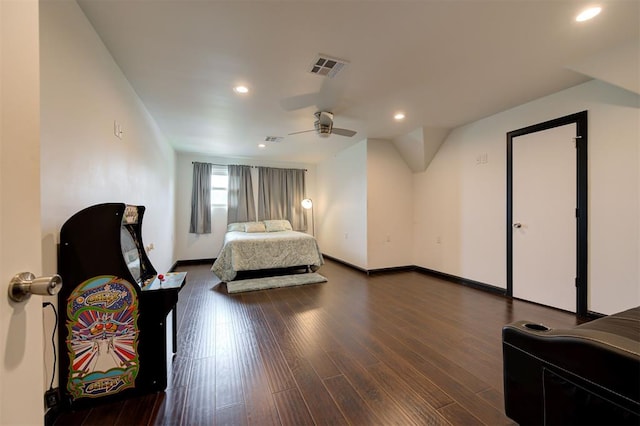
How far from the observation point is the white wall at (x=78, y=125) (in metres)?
1.34

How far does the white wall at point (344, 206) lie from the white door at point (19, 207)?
4.33m

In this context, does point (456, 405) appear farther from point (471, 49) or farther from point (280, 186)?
point (280, 186)

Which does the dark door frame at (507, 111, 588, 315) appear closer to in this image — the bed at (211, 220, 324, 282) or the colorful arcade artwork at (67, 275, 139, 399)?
the bed at (211, 220, 324, 282)

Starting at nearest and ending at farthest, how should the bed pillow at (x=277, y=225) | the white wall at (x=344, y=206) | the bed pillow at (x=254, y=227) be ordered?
the white wall at (x=344, y=206) < the bed pillow at (x=254, y=227) < the bed pillow at (x=277, y=225)

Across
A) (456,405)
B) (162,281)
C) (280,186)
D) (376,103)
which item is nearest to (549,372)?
(456,405)

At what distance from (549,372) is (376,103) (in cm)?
287

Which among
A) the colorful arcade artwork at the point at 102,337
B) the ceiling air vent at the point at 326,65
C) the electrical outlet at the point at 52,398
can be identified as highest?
the ceiling air vent at the point at 326,65

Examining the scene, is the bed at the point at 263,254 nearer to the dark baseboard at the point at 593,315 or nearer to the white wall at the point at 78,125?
the white wall at the point at 78,125

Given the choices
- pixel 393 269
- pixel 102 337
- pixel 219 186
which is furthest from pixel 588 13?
pixel 219 186

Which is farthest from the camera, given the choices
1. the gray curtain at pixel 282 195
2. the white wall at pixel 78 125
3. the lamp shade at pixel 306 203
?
the lamp shade at pixel 306 203

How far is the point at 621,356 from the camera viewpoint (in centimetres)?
84

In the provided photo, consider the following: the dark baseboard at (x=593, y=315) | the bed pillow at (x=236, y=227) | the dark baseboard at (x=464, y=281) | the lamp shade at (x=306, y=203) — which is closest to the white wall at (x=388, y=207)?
the dark baseboard at (x=464, y=281)

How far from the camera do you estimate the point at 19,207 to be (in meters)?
0.59

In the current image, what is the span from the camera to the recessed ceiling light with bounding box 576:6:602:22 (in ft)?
5.50
